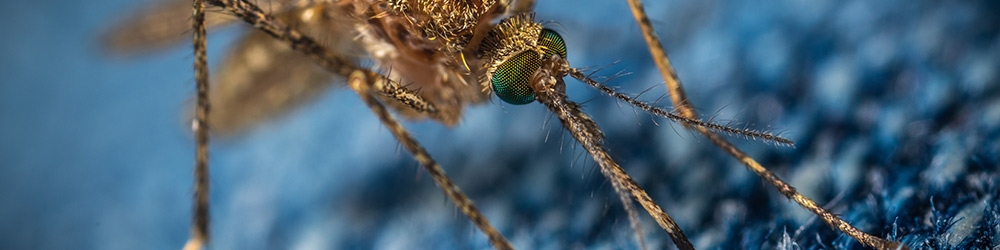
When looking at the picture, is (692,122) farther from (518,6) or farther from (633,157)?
(518,6)

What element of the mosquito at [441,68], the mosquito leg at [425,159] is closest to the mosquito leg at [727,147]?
the mosquito at [441,68]

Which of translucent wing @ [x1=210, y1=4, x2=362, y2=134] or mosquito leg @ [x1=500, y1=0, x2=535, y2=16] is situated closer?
mosquito leg @ [x1=500, y1=0, x2=535, y2=16]

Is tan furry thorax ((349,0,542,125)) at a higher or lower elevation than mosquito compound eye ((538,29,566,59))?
lower

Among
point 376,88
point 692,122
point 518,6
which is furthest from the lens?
point 518,6

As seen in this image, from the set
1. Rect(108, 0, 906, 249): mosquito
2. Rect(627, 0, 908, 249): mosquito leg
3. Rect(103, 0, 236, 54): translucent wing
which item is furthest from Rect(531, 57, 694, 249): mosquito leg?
Rect(103, 0, 236, 54): translucent wing

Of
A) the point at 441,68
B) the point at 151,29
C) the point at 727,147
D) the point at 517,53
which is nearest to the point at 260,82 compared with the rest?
the point at 151,29

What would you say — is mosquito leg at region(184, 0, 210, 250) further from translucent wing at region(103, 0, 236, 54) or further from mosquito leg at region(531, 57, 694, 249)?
translucent wing at region(103, 0, 236, 54)

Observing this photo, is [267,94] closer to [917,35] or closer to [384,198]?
[384,198]
